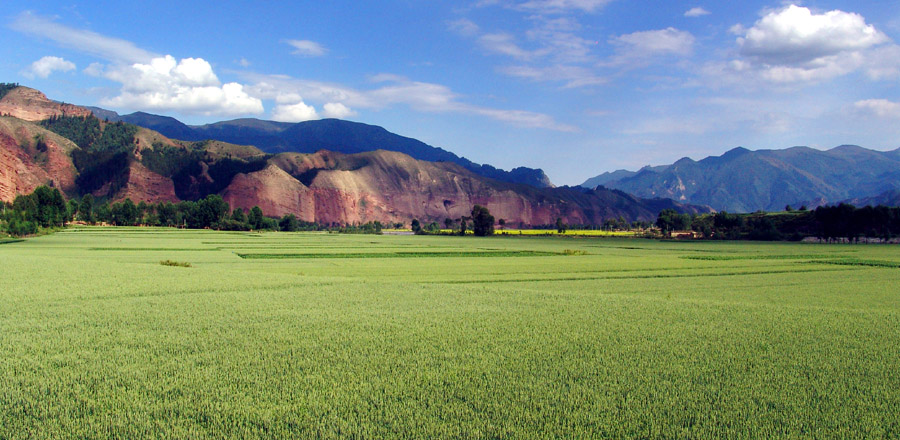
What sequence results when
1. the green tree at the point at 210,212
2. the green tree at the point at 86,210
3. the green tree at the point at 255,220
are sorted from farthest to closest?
the green tree at the point at 255,220 < the green tree at the point at 210,212 < the green tree at the point at 86,210

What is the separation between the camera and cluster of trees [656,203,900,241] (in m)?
106

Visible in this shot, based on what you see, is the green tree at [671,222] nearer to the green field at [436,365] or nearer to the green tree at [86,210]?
the green field at [436,365]

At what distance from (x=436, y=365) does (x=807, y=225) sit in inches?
5384

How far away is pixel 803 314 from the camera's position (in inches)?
794

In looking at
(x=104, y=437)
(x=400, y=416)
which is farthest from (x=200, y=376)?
(x=400, y=416)

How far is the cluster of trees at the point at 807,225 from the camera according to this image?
347 ft

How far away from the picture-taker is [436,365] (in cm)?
1160

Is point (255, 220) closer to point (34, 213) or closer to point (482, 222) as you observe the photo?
point (34, 213)

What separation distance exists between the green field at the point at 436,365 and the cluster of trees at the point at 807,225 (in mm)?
102471

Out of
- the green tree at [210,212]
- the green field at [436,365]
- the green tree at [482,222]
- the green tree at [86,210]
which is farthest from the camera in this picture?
the green tree at [482,222]

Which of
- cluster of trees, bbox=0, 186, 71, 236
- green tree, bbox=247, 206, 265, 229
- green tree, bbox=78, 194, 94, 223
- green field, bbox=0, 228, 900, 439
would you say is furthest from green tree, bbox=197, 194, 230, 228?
green field, bbox=0, 228, 900, 439

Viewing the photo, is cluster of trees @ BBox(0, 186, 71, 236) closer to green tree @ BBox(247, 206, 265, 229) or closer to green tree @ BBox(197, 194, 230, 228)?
green tree @ BBox(197, 194, 230, 228)

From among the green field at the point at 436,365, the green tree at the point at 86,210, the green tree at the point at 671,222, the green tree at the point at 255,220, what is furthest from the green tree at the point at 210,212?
the green field at the point at 436,365

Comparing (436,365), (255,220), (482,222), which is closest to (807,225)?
(482,222)
